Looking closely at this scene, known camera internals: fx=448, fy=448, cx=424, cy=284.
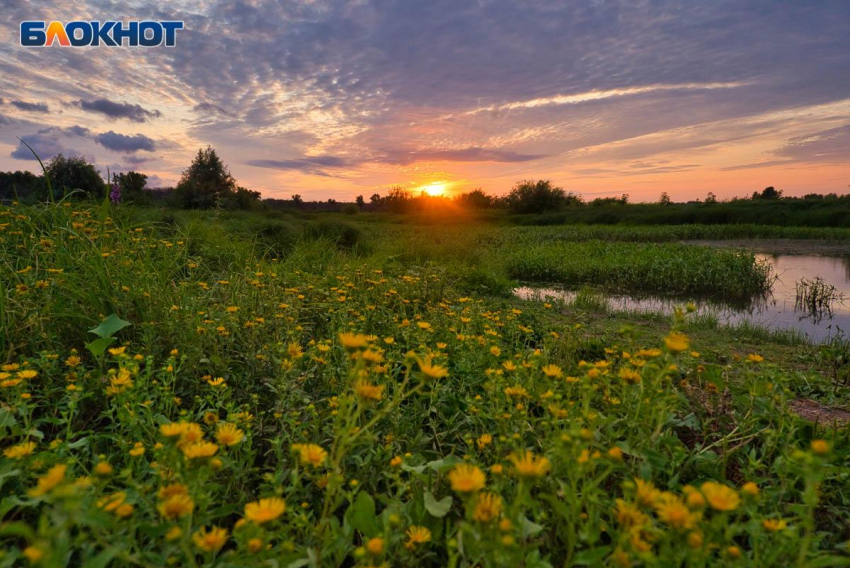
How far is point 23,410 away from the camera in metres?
1.25

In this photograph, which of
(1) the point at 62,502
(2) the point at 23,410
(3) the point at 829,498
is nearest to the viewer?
(1) the point at 62,502

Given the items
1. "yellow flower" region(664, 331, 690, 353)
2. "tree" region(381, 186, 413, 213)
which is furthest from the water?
"tree" region(381, 186, 413, 213)

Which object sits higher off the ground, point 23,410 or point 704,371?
point 23,410

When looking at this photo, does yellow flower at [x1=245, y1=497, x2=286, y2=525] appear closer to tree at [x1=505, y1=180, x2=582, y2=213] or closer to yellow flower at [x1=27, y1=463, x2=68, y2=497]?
yellow flower at [x1=27, y1=463, x2=68, y2=497]

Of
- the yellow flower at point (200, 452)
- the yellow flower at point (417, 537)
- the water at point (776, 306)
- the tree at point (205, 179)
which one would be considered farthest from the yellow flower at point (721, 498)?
the tree at point (205, 179)

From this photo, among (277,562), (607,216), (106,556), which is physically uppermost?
(607,216)

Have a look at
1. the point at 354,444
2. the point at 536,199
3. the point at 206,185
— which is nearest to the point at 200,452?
the point at 354,444

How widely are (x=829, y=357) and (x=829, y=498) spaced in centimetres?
236

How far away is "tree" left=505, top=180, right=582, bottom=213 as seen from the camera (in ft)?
119

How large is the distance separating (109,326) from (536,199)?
3657 cm

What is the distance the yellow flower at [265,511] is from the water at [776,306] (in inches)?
223

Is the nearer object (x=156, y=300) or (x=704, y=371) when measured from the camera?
(x=704, y=371)

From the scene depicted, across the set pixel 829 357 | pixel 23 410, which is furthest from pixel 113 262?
pixel 829 357

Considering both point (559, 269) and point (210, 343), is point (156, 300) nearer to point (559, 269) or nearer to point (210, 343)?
point (210, 343)
